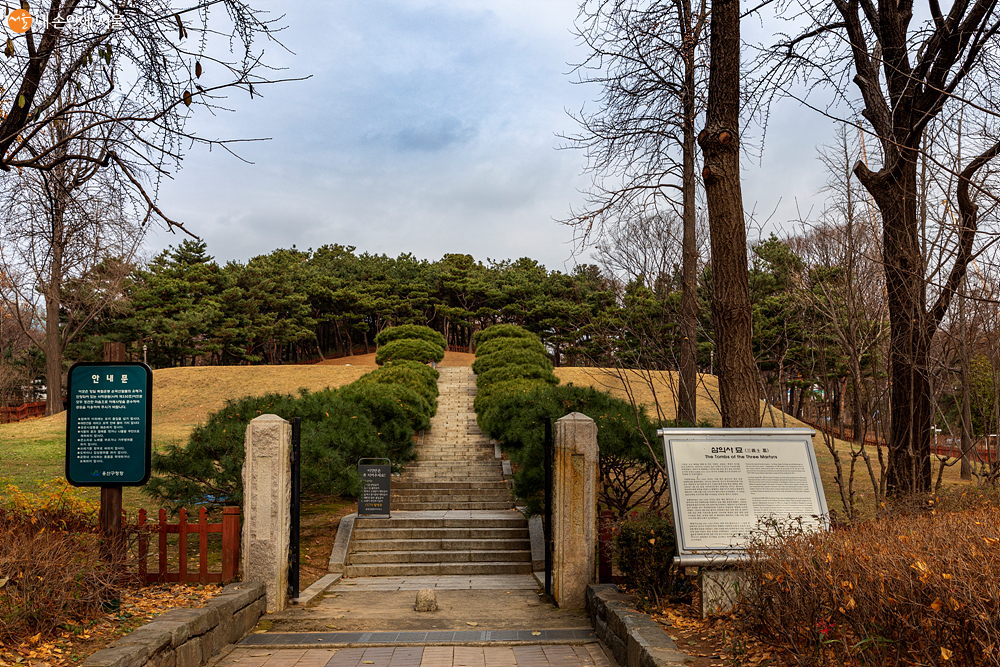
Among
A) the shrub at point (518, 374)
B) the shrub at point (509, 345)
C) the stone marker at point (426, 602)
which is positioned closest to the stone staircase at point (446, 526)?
the stone marker at point (426, 602)

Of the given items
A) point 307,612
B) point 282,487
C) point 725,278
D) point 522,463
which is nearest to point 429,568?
point 522,463

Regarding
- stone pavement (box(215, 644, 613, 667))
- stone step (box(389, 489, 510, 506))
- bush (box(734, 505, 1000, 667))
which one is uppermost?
bush (box(734, 505, 1000, 667))

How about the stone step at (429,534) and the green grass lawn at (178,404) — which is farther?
the green grass lawn at (178,404)

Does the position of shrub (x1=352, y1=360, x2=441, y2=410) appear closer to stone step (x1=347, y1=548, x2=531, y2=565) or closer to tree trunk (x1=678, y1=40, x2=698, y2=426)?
stone step (x1=347, y1=548, x2=531, y2=565)

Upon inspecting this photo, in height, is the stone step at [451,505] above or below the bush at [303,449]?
below

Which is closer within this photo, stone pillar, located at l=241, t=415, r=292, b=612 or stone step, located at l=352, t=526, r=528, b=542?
stone pillar, located at l=241, t=415, r=292, b=612

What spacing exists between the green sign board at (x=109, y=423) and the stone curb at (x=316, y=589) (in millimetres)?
2503

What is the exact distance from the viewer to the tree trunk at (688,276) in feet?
32.4

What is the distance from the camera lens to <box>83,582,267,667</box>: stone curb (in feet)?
12.7

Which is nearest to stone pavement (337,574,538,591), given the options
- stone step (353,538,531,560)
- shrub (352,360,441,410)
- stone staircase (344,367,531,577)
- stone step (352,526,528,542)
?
stone staircase (344,367,531,577)

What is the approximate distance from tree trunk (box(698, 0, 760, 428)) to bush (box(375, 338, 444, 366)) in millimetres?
18853

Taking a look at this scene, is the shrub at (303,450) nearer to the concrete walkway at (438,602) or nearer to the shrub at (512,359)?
the concrete walkway at (438,602)

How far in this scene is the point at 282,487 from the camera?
20.8 feet

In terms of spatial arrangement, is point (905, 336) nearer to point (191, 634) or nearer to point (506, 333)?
point (191, 634)
